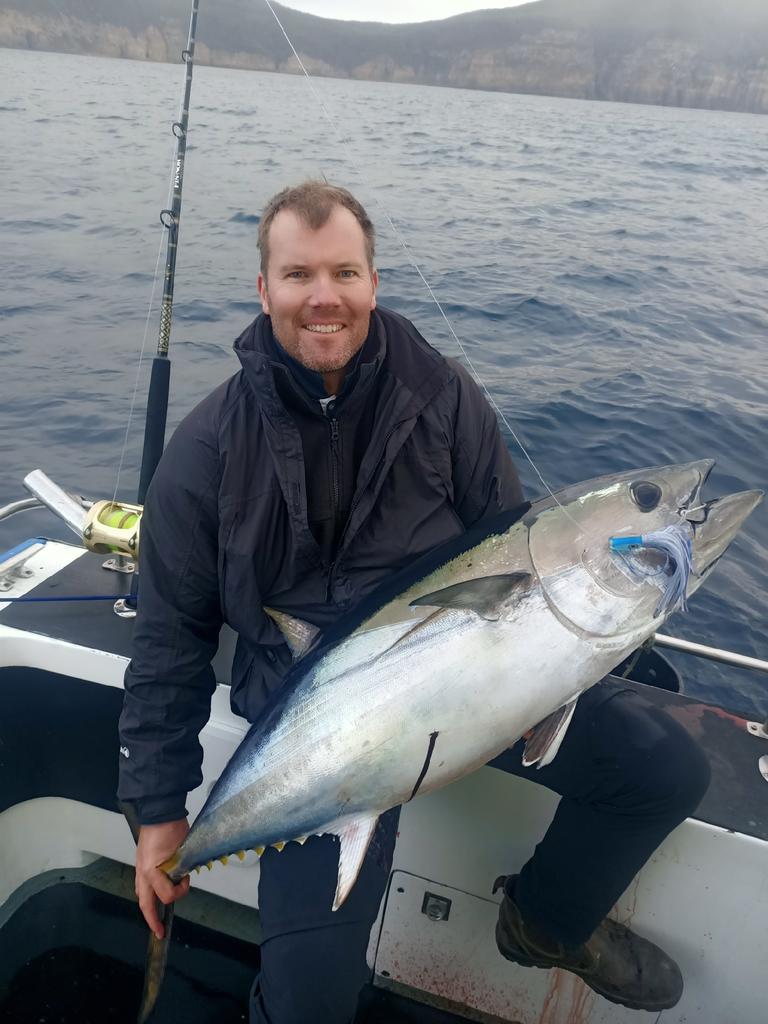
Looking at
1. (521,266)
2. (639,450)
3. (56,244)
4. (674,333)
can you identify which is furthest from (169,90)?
(639,450)

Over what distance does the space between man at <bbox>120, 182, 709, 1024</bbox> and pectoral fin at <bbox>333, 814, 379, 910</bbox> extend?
0.15 metres

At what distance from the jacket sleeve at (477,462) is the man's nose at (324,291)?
0.44 metres

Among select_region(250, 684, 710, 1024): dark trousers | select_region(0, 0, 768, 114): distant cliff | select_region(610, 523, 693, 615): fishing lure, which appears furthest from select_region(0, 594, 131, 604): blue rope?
select_region(0, 0, 768, 114): distant cliff

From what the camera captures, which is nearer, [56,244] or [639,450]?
[639,450]

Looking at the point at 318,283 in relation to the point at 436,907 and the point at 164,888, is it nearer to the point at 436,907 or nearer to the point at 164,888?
the point at 164,888

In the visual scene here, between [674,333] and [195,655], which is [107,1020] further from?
[674,333]

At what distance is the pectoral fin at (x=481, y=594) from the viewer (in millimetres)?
1867

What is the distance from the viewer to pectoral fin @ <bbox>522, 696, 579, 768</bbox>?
1.95 metres

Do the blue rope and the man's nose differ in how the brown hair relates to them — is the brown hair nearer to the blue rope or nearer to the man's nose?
the man's nose

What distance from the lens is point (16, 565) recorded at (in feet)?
10.3

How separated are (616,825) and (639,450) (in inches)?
221

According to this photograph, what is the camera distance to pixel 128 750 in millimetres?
2295

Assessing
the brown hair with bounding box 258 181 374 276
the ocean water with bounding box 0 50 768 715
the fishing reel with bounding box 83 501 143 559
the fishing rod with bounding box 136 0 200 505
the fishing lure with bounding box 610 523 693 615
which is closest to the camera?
the fishing lure with bounding box 610 523 693 615

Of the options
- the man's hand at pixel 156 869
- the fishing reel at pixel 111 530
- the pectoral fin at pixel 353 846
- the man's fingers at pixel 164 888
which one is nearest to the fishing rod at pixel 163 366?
the fishing reel at pixel 111 530
